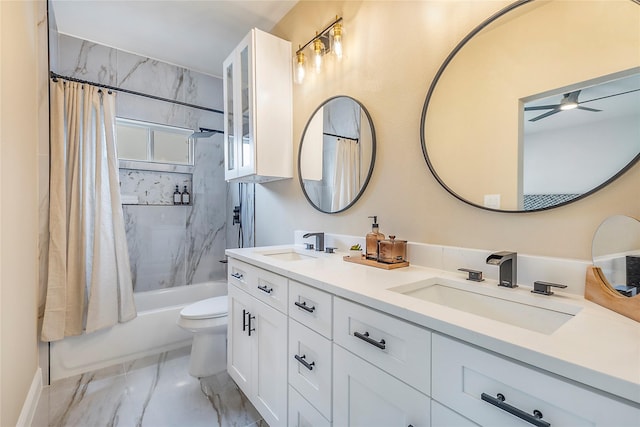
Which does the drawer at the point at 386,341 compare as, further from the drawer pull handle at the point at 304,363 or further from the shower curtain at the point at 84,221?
the shower curtain at the point at 84,221

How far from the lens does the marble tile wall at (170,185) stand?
107 inches

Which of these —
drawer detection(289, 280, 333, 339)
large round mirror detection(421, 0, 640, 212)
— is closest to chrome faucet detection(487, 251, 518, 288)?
large round mirror detection(421, 0, 640, 212)

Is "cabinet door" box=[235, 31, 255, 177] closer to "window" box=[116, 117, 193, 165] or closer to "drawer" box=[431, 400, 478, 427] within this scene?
"window" box=[116, 117, 193, 165]

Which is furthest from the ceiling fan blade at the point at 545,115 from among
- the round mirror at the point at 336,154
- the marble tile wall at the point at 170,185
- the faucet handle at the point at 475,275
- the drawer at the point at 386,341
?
the marble tile wall at the point at 170,185

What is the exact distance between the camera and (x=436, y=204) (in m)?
1.29

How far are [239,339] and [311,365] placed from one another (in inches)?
29.9

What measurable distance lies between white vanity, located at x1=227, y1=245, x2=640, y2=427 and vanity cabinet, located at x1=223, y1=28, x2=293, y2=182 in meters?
0.92

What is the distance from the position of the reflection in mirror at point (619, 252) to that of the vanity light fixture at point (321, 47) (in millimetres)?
1523

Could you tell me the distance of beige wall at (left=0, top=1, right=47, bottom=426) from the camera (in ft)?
3.98

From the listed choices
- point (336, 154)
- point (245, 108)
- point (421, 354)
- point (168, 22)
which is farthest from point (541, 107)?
point (168, 22)

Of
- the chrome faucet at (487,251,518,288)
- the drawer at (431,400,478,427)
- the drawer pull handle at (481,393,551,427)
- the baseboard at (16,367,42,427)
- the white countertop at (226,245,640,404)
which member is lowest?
the baseboard at (16,367,42,427)

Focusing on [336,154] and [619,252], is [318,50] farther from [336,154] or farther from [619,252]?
[619,252]

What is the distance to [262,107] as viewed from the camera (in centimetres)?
206

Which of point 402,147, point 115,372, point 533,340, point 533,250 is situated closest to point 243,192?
point 115,372
